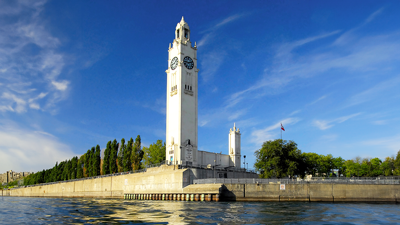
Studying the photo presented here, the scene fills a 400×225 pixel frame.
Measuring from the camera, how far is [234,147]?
84.4 metres

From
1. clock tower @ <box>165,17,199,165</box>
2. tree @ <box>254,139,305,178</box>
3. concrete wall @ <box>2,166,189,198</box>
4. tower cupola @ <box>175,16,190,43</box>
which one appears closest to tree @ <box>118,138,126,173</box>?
concrete wall @ <box>2,166,189,198</box>

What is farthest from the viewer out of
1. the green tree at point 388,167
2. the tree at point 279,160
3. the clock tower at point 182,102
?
the green tree at point 388,167

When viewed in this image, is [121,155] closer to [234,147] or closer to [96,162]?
[96,162]

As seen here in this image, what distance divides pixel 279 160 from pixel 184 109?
26.8 m

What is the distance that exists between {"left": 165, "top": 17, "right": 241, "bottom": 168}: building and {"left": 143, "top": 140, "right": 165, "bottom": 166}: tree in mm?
18088

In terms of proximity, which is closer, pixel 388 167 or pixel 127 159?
pixel 127 159

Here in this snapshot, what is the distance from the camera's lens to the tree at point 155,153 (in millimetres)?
93750

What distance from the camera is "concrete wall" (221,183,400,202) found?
4128 cm

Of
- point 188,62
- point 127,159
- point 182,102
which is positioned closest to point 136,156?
point 127,159

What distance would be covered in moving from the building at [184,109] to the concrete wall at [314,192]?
27.5m

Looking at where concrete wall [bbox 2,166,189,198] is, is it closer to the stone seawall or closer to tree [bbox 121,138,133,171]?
the stone seawall

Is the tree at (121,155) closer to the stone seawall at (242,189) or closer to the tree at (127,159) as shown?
the tree at (127,159)

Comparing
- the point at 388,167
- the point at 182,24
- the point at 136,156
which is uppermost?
the point at 182,24

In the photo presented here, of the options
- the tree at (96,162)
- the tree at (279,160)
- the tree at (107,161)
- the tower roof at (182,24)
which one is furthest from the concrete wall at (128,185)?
the tower roof at (182,24)
